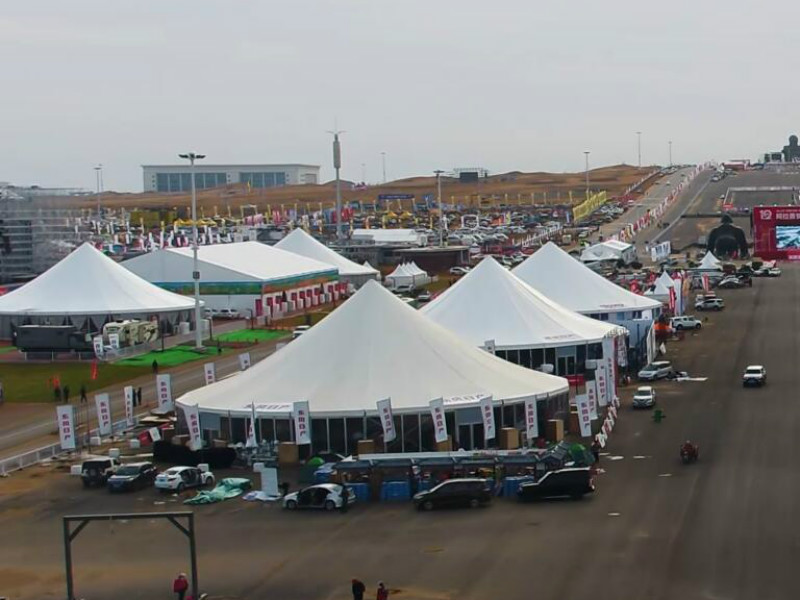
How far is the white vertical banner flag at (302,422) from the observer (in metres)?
29.5

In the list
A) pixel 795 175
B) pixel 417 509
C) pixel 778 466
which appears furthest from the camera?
pixel 795 175

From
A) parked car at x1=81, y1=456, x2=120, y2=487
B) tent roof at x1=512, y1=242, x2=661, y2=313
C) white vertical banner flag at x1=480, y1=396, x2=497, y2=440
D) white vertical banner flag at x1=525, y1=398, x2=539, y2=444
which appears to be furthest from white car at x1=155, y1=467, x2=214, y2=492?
tent roof at x1=512, y1=242, x2=661, y2=313

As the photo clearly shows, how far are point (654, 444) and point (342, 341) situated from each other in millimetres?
→ 7607

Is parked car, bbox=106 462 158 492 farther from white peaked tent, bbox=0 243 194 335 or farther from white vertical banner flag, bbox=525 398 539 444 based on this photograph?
white peaked tent, bbox=0 243 194 335

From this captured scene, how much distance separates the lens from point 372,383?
101ft

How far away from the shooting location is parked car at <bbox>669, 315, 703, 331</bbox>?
2218 inches

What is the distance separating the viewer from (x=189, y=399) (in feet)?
107

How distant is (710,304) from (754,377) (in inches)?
1069

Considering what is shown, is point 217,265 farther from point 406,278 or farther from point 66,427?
point 66,427

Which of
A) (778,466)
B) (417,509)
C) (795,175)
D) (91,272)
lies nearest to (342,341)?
(417,509)

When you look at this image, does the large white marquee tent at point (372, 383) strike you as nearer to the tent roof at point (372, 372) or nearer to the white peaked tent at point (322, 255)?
the tent roof at point (372, 372)

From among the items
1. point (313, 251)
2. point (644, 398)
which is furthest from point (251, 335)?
point (644, 398)

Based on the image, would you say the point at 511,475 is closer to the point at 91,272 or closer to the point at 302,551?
the point at 302,551

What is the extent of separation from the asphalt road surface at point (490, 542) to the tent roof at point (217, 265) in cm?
4096
